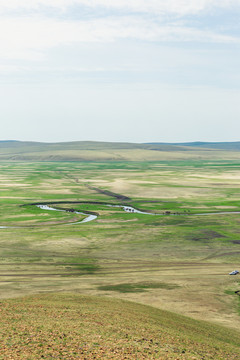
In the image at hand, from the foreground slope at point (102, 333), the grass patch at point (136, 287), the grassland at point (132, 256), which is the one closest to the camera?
the foreground slope at point (102, 333)

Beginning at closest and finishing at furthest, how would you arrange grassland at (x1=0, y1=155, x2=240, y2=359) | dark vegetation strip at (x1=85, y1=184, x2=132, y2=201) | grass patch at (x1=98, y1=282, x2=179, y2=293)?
grassland at (x1=0, y1=155, x2=240, y2=359) → grass patch at (x1=98, y1=282, x2=179, y2=293) → dark vegetation strip at (x1=85, y1=184, x2=132, y2=201)

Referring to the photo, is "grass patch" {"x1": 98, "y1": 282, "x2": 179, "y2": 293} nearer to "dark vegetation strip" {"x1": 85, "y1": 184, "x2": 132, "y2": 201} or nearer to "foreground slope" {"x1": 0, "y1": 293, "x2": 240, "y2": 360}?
"foreground slope" {"x1": 0, "y1": 293, "x2": 240, "y2": 360}

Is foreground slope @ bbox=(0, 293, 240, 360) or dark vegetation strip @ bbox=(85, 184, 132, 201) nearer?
foreground slope @ bbox=(0, 293, 240, 360)

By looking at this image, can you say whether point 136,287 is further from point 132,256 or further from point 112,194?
point 112,194

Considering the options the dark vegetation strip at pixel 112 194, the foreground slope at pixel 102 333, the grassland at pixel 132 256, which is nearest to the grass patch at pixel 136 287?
the grassland at pixel 132 256

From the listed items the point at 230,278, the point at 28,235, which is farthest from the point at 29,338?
the point at 28,235

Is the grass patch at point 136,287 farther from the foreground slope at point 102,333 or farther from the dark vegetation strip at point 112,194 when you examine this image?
the dark vegetation strip at point 112,194

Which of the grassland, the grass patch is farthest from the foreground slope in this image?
the grass patch

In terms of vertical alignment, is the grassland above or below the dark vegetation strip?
below

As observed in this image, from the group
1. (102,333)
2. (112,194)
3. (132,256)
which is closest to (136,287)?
(132,256)
